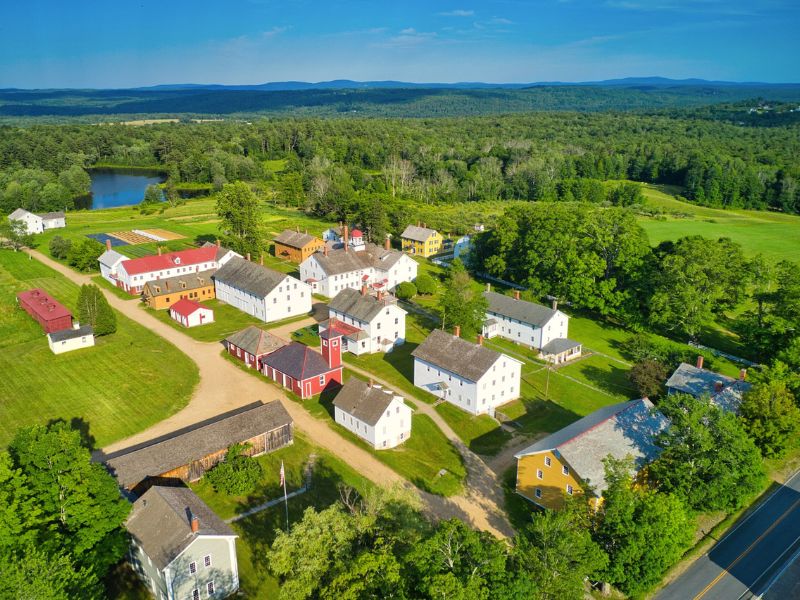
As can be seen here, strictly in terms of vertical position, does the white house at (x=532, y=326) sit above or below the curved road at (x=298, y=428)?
above

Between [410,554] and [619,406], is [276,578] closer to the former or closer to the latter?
[410,554]

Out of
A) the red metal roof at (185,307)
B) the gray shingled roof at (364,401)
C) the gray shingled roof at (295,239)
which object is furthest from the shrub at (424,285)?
the gray shingled roof at (364,401)

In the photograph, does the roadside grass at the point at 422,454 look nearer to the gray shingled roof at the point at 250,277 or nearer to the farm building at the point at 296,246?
the gray shingled roof at the point at 250,277

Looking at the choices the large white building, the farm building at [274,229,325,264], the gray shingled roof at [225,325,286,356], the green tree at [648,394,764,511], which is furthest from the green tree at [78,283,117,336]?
the green tree at [648,394,764,511]

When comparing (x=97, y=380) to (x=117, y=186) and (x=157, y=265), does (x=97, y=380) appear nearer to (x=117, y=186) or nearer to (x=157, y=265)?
(x=157, y=265)

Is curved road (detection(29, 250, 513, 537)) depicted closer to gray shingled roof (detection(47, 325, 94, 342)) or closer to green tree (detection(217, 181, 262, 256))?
gray shingled roof (detection(47, 325, 94, 342))

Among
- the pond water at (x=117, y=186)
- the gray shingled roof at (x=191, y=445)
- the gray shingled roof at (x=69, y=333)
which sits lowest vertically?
the pond water at (x=117, y=186)
